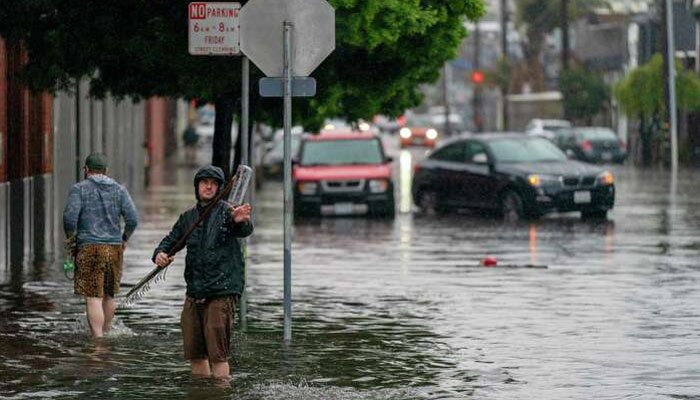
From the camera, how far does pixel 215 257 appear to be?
11523 mm

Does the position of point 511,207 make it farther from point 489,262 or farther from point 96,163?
point 96,163

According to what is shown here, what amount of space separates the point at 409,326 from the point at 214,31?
2.89 meters

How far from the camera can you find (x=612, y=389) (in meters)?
11.5

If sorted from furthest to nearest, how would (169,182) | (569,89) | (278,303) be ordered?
(569,89), (169,182), (278,303)

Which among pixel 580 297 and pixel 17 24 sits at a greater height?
pixel 17 24

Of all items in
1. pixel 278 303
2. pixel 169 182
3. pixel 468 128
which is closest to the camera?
pixel 278 303

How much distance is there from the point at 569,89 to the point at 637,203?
1819 inches

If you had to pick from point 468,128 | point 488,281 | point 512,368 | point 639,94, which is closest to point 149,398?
point 512,368

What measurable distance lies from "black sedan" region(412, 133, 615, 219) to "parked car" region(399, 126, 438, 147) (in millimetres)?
49697

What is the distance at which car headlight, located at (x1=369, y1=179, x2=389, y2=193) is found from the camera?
1252 inches

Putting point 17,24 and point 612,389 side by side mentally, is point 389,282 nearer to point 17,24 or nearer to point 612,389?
point 17,24

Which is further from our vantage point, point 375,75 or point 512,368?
point 375,75

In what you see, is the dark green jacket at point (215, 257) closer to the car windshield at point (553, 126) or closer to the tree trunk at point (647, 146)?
the tree trunk at point (647, 146)

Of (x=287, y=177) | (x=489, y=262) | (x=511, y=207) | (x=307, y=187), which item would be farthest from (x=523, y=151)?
(x=287, y=177)
